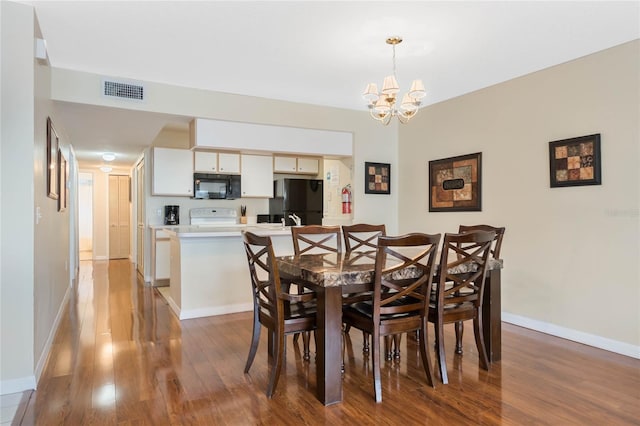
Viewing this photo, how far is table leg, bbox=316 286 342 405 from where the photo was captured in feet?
7.18

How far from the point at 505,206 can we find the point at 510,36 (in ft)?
5.46

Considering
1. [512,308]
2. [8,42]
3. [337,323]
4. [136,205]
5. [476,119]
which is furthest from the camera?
→ [136,205]

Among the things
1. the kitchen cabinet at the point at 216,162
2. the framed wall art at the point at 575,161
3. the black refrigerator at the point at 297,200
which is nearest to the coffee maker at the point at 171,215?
the kitchen cabinet at the point at 216,162

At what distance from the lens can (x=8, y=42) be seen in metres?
2.38

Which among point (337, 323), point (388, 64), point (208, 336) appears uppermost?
point (388, 64)

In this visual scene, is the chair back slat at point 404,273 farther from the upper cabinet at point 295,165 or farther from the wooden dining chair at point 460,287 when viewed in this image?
the upper cabinet at point 295,165

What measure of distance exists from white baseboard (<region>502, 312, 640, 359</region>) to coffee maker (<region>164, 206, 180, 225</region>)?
15.5 ft

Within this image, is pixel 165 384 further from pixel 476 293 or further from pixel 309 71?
pixel 309 71

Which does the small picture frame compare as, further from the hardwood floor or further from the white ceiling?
the hardwood floor

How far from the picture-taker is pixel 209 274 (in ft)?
13.5

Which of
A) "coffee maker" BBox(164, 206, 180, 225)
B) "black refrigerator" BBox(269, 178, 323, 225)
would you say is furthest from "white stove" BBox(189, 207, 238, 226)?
"black refrigerator" BBox(269, 178, 323, 225)

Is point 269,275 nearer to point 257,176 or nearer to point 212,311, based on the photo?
point 212,311

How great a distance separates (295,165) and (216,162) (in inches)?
53.4

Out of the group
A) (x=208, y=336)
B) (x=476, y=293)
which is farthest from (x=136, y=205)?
(x=476, y=293)
